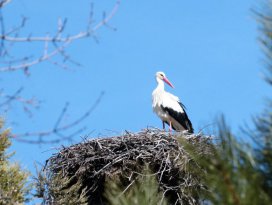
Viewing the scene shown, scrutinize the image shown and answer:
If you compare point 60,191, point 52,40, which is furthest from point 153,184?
point 60,191

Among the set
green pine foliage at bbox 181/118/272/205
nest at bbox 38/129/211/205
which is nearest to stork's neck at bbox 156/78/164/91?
nest at bbox 38/129/211/205

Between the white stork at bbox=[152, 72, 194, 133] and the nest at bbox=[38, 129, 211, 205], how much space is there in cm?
236

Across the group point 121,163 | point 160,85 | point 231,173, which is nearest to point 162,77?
point 160,85

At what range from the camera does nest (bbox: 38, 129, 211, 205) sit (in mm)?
9164

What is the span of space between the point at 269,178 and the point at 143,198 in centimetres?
33

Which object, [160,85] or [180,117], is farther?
[160,85]

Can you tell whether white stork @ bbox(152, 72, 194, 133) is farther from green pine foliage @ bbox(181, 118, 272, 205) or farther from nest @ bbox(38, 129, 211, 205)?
green pine foliage @ bbox(181, 118, 272, 205)

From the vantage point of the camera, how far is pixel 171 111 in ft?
39.5

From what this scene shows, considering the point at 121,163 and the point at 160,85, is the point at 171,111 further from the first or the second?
the point at 121,163

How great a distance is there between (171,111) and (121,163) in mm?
2792

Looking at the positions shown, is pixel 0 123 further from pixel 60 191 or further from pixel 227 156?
pixel 227 156

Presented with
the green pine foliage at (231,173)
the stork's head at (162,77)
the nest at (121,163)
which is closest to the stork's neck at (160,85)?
the stork's head at (162,77)

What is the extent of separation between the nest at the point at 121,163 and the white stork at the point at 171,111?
2.36m

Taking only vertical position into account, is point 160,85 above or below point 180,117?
above
